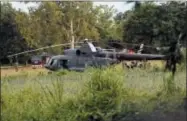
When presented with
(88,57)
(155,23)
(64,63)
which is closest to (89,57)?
(88,57)

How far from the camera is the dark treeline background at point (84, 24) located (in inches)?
55.5

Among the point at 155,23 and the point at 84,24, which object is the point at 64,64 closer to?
the point at 84,24

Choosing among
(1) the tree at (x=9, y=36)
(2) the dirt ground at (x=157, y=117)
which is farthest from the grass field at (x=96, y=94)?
(1) the tree at (x=9, y=36)

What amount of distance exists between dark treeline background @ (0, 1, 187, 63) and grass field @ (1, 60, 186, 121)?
0.46 ft

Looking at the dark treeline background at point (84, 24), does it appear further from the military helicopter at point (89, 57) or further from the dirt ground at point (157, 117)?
the dirt ground at point (157, 117)

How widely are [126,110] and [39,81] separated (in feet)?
1.23

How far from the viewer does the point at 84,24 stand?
1473 millimetres

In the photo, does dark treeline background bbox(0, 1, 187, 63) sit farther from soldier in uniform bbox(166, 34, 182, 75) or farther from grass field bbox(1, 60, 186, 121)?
grass field bbox(1, 60, 186, 121)

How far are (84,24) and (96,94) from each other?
310 mm

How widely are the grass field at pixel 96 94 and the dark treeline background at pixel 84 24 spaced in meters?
0.14

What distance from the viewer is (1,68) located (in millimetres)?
1421

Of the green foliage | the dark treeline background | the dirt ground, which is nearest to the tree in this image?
the dark treeline background

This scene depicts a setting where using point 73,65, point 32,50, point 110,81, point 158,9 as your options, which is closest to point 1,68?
point 32,50

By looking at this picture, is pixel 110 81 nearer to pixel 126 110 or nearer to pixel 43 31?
pixel 126 110
